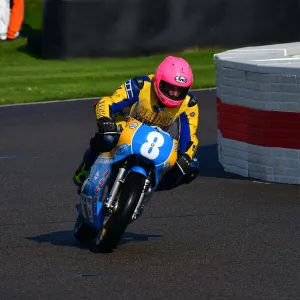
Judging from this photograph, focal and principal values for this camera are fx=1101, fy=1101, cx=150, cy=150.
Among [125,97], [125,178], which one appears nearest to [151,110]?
[125,97]

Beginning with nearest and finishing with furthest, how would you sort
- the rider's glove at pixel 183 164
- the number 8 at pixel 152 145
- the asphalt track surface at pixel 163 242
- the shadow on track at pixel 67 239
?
the asphalt track surface at pixel 163 242 → the number 8 at pixel 152 145 → the rider's glove at pixel 183 164 → the shadow on track at pixel 67 239

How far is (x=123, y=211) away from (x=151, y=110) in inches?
39.0

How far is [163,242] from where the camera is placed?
852cm

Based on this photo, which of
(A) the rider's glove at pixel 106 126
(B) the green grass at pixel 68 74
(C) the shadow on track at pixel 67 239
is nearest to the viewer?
(A) the rider's glove at pixel 106 126

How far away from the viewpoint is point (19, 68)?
22.6 meters

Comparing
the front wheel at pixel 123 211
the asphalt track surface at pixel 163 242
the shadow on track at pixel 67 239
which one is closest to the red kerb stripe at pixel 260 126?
the asphalt track surface at pixel 163 242

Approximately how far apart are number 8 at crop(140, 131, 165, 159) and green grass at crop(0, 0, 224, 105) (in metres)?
11.0

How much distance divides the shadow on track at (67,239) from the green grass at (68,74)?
993 cm

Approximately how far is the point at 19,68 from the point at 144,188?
49.5 ft

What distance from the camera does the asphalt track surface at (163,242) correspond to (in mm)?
6953

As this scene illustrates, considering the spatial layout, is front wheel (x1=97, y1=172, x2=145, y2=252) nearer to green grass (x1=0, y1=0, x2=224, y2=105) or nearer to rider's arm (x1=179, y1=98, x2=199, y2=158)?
rider's arm (x1=179, y1=98, x2=199, y2=158)

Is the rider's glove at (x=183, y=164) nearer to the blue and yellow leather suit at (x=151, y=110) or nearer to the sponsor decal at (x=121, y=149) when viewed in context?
the blue and yellow leather suit at (x=151, y=110)

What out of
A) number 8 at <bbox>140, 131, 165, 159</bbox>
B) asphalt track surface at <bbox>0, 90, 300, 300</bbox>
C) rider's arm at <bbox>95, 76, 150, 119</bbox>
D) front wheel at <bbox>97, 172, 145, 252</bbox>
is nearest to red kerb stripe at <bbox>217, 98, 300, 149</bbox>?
asphalt track surface at <bbox>0, 90, 300, 300</bbox>

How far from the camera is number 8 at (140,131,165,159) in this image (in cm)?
785
